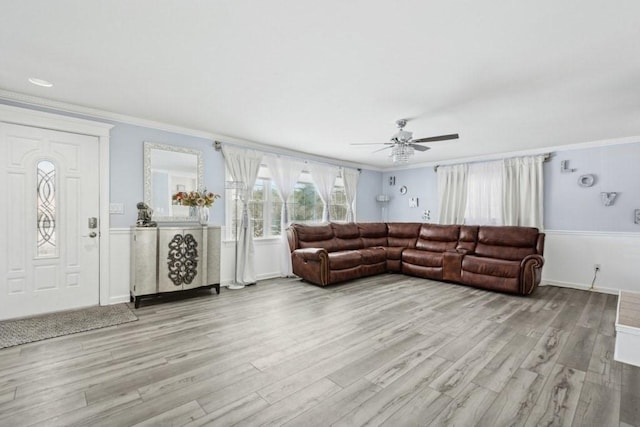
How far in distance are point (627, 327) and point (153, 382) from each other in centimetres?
311

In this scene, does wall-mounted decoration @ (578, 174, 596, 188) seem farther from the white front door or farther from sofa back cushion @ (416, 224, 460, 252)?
the white front door

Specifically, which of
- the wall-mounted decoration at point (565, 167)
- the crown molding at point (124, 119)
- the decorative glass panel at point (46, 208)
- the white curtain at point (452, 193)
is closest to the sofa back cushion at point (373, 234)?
the white curtain at point (452, 193)

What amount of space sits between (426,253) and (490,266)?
116cm

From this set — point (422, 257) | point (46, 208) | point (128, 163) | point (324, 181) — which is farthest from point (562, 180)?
point (46, 208)

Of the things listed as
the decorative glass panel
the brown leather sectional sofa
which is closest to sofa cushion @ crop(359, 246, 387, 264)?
the brown leather sectional sofa

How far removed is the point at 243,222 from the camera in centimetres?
471

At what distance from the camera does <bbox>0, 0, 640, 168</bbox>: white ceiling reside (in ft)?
5.86

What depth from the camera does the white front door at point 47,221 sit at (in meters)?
3.12

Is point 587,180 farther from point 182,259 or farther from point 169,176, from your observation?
point 169,176

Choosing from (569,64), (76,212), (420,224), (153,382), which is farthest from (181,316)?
(420,224)

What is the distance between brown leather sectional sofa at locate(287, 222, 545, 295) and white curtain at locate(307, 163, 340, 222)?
0.52m

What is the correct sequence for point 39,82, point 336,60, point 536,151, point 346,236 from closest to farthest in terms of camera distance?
point 336,60 → point 39,82 → point 536,151 → point 346,236

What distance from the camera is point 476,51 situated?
7.13ft

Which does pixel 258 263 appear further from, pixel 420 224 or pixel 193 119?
pixel 420 224
